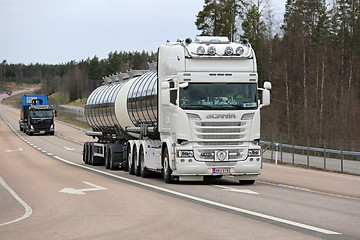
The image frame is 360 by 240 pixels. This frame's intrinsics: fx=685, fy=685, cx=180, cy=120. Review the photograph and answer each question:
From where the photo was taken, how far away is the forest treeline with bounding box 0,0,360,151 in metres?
58.2

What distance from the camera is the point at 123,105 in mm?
25469

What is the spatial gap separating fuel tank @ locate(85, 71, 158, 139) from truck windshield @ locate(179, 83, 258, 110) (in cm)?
250

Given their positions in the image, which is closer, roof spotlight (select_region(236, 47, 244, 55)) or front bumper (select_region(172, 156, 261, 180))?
front bumper (select_region(172, 156, 261, 180))

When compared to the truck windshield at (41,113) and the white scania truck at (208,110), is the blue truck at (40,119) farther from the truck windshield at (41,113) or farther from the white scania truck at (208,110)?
the white scania truck at (208,110)

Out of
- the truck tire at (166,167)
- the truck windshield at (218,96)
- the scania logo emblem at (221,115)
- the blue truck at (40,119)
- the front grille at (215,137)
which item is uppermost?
the truck windshield at (218,96)

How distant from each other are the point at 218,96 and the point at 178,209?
5.99m

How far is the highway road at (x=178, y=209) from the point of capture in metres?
10.1

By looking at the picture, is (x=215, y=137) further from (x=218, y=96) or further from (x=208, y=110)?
(x=218, y=96)

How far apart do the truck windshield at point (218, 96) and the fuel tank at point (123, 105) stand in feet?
8.19

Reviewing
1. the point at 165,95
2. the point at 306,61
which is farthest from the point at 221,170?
the point at 306,61

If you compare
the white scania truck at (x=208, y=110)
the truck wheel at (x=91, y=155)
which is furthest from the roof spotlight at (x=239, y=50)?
the truck wheel at (x=91, y=155)

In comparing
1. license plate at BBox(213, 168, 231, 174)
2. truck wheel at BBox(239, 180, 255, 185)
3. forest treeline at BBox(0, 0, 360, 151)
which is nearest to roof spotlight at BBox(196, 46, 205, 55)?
license plate at BBox(213, 168, 231, 174)

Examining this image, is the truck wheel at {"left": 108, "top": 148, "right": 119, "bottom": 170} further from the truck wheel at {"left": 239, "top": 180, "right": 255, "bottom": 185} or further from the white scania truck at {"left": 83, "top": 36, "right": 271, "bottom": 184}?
the truck wheel at {"left": 239, "top": 180, "right": 255, "bottom": 185}

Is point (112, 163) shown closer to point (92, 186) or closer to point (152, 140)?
point (152, 140)
